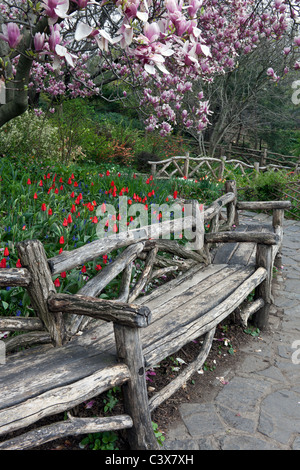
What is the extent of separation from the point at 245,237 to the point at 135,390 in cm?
226

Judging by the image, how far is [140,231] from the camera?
3373mm

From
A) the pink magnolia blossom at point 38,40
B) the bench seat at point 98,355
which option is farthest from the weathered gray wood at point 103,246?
the pink magnolia blossom at point 38,40

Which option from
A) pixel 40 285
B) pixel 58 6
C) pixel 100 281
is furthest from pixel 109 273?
pixel 58 6

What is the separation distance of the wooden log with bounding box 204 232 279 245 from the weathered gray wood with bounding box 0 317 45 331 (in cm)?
231

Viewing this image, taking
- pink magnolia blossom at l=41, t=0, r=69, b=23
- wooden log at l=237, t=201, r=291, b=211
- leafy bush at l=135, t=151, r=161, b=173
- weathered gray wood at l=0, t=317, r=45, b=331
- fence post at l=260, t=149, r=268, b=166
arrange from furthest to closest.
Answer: fence post at l=260, t=149, r=268, b=166 < leafy bush at l=135, t=151, r=161, b=173 < wooden log at l=237, t=201, r=291, b=211 < weathered gray wood at l=0, t=317, r=45, b=331 < pink magnolia blossom at l=41, t=0, r=69, b=23

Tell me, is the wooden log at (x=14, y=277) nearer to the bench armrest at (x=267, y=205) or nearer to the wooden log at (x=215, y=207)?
the wooden log at (x=215, y=207)

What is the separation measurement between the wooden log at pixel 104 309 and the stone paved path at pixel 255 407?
2.98 ft

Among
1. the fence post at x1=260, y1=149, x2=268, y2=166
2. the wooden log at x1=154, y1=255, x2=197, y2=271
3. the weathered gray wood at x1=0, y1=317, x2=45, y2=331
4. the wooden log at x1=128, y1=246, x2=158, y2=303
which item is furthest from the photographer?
the fence post at x1=260, y1=149, x2=268, y2=166

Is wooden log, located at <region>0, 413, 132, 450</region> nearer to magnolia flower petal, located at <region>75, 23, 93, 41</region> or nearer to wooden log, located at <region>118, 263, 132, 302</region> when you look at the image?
wooden log, located at <region>118, 263, 132, 302</region>

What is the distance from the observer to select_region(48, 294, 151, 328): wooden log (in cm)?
212

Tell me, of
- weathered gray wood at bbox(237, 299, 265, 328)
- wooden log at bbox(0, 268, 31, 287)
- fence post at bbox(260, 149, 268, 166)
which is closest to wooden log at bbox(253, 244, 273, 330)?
weathered gray wood at bbox(237, 299, 265, 328)

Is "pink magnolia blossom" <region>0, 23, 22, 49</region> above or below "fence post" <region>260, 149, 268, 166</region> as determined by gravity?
above

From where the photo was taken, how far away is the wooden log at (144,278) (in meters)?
3.29

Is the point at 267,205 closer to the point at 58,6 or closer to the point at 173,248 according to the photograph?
the point at 173,248
